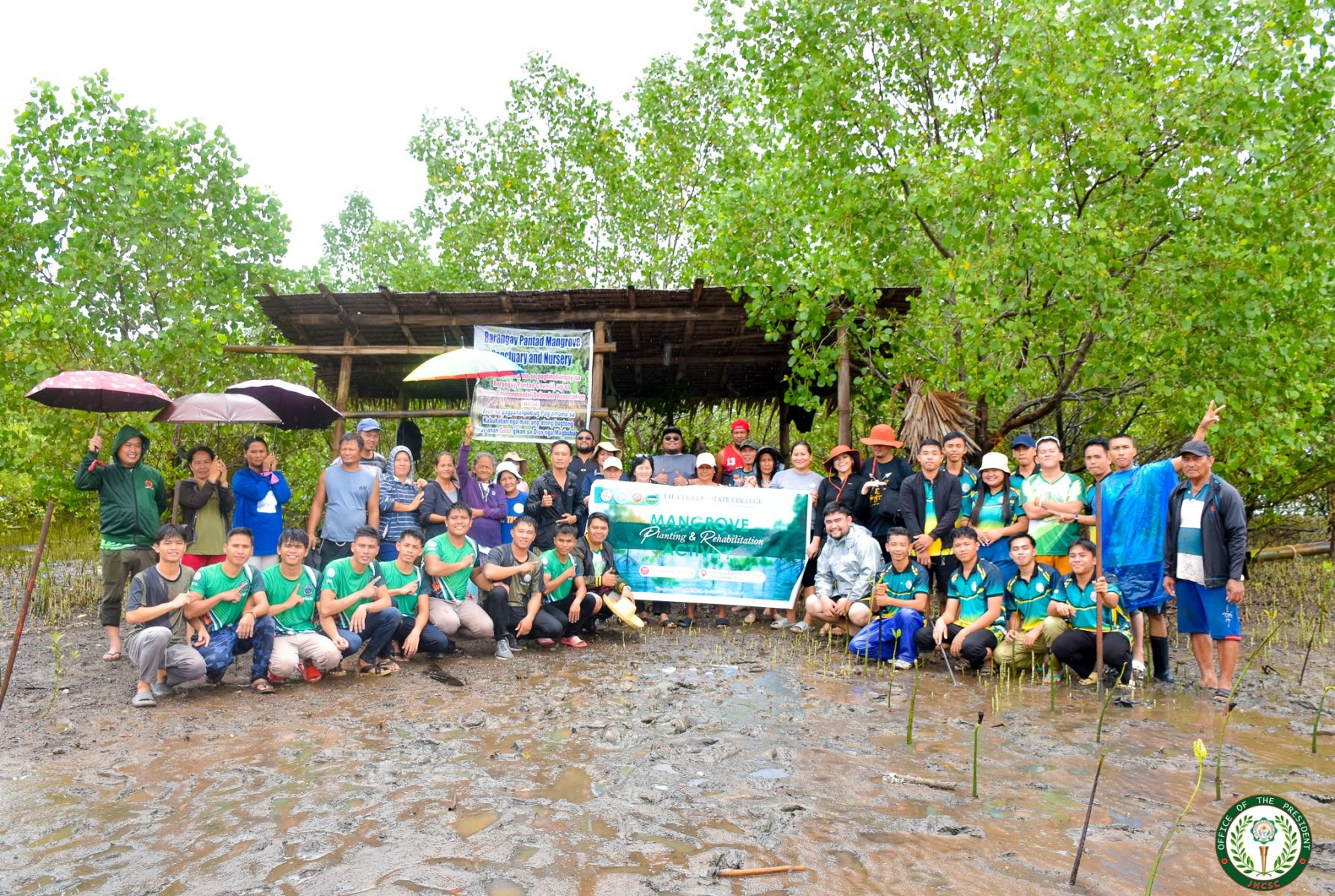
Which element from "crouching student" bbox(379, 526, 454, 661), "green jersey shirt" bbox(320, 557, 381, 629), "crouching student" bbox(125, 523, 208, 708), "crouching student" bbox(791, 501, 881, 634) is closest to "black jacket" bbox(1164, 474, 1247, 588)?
"crouching student" bbox(791, 501, 881, 634)

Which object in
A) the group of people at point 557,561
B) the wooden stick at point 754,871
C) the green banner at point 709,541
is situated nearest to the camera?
the wooden stick at point 754,871

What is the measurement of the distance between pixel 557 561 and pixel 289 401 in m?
2.68

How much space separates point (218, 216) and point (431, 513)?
21.9 feet

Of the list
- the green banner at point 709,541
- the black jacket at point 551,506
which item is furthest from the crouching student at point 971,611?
the black jacket at point 551,506

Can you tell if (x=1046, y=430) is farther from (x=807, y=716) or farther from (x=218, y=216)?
(x=218, y=216)

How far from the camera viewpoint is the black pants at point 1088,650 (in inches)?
251

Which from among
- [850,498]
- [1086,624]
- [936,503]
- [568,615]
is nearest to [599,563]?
[568,615]

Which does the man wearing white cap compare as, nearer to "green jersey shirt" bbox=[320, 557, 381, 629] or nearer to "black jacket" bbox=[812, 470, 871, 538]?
"green jersey shirt" bbox=[320, 557, 381, 629]

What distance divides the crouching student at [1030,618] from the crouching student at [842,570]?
1281 mm

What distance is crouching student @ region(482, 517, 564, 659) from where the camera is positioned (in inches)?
294

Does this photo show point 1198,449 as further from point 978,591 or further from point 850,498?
point 850,498

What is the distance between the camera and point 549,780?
14.4 feet

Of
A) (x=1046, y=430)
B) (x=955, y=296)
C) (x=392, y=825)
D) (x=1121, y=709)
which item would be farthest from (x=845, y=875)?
(x=1046, y=430)

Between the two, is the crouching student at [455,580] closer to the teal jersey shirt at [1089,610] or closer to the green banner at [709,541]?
the green banner at [709,541]
